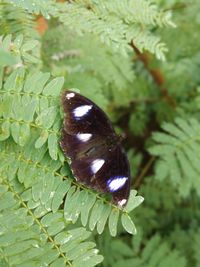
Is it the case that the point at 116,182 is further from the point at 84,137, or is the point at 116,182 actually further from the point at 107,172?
the point at 84,137

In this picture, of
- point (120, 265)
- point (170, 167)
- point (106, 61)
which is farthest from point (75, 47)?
point (120, 265)

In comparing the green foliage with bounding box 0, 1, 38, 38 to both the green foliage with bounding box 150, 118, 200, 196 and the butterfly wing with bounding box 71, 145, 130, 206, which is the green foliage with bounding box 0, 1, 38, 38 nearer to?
the butterfly wing with bounding box 71, 145, 130, 206

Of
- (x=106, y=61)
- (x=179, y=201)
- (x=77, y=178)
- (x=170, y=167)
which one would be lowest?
(x=179, y=201)

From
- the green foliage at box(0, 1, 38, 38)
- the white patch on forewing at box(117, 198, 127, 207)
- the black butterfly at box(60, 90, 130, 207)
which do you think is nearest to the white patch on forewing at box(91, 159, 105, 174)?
the black butterfly at box(60, 90, 130, 207)

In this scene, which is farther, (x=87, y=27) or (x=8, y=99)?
(x=87, y=27)

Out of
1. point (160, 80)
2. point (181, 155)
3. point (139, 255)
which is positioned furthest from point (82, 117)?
point (160, 80)

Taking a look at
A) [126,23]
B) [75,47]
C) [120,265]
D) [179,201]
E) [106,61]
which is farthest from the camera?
[179,201]

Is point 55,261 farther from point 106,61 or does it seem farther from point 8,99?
point 106,61

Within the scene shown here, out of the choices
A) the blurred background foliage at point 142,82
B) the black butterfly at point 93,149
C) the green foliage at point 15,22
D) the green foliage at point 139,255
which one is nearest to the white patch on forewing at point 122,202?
the black butterfly at point 93,149
